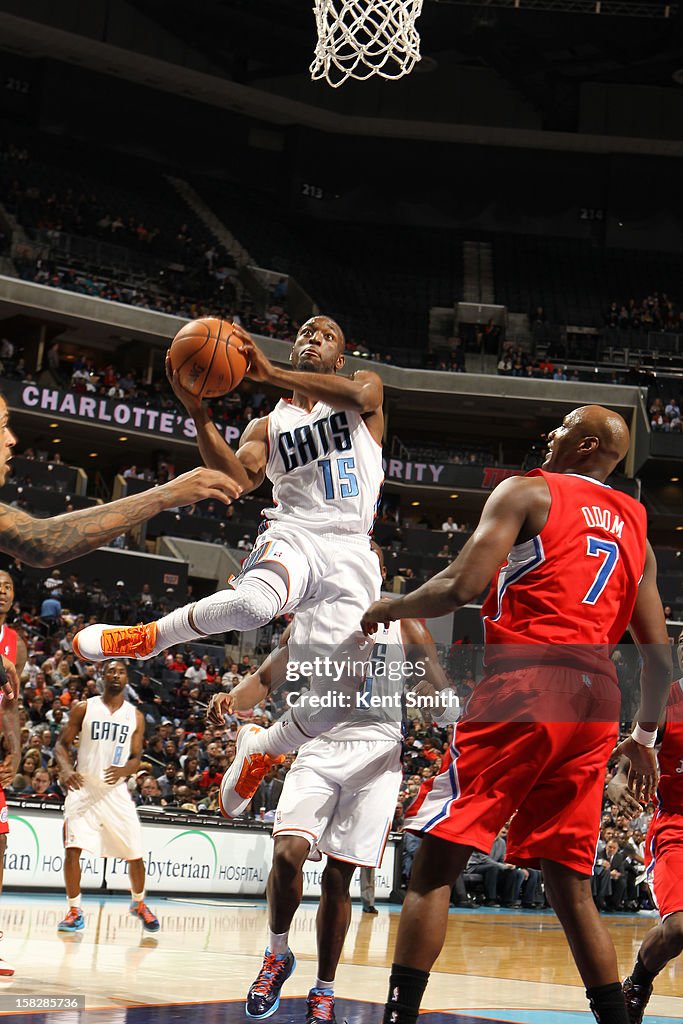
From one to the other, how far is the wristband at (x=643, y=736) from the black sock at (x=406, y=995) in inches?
61.8

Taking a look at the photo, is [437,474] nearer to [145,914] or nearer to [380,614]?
[145,914]

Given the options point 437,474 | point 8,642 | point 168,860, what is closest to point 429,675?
point 8,642

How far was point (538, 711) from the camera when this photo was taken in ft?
13.3

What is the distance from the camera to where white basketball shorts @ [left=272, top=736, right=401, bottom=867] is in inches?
220

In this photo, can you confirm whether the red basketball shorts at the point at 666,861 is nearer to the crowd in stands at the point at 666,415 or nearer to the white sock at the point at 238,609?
the white sock at the point at 238,609

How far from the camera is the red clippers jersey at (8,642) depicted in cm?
715

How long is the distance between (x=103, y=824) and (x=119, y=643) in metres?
5.05

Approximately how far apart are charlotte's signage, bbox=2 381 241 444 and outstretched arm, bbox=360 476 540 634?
26.4 metres

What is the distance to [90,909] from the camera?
37.7 ft

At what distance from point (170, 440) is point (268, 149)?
14.7m

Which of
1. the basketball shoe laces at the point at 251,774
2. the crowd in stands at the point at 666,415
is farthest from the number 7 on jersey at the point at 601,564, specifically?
the crowd in stands at the point at 666,415

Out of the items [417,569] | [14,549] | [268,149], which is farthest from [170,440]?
[14,549]

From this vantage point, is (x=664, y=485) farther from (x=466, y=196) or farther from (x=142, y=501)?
(x=142, y=501)

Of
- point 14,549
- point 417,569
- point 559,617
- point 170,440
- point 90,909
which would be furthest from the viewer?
point 170,440
